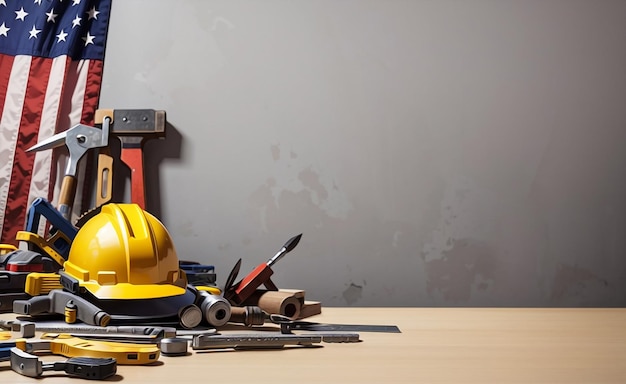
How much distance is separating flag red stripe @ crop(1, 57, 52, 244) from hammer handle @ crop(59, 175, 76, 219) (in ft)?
0.54

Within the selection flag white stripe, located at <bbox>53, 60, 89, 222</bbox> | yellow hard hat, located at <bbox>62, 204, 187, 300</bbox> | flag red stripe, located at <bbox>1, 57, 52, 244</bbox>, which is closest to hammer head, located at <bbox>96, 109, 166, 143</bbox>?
flag white stripe, located at <bbox>53, 60, 89, 222</bbox>

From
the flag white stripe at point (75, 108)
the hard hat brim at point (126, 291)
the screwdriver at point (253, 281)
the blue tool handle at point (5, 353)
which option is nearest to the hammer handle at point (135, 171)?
the flag white stripe at point (75, 108)

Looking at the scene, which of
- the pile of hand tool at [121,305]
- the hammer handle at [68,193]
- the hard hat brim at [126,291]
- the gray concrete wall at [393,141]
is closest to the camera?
the pile of hand tool at [121,305]

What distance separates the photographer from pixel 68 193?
5.95 ft

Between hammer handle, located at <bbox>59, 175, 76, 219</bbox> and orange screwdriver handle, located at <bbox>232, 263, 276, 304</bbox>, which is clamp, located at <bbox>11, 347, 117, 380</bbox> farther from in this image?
hammer handle, located at <bbox>59, 175, 76, 219</bbox>

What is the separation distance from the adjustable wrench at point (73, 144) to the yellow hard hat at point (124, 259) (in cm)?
58

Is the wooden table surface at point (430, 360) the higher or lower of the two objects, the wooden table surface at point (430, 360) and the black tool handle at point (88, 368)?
the lower

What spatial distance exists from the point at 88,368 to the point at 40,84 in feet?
4.62

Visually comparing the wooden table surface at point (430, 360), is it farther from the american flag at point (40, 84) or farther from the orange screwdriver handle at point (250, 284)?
the american flag at point (40, 84)

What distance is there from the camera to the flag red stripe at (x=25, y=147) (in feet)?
6.16

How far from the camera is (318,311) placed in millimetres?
1578

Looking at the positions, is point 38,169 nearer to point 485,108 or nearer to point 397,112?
point 397,112

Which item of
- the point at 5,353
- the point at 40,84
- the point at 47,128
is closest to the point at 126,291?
the point at 5,353

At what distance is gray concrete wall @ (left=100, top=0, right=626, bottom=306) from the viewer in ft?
6.27
